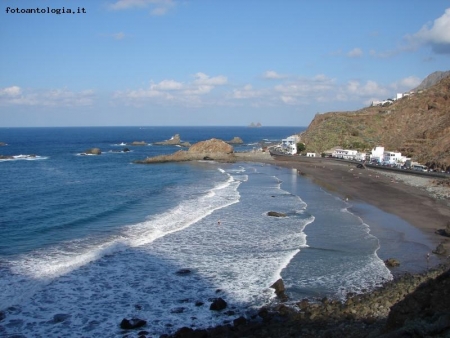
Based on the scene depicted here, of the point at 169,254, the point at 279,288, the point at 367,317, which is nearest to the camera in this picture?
the point at 367,317

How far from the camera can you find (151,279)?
61.4ft

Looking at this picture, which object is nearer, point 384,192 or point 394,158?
point 384,192

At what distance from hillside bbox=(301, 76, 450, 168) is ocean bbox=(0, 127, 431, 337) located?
38883mm

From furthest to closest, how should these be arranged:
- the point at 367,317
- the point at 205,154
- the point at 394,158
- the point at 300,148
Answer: the point at 300,148 < the point at 205,154 < the point at 394,158 < the point at 367,317

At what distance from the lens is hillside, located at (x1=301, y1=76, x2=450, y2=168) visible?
232 ft

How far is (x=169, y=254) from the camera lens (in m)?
22.3

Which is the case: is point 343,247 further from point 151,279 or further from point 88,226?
point 88,226

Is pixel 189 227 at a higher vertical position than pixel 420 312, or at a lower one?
lower

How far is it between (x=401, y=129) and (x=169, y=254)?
8083 cm

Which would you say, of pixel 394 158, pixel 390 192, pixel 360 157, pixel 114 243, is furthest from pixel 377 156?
pixel 114 243

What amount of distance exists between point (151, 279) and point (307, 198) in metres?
24.6

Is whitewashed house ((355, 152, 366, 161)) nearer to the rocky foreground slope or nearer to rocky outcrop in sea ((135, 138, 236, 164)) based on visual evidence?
rocky outcrop in sea ((135, 138, 236, 164))

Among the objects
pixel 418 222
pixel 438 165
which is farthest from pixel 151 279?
pixel 438 165

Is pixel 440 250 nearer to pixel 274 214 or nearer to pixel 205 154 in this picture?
pixel 274 214
